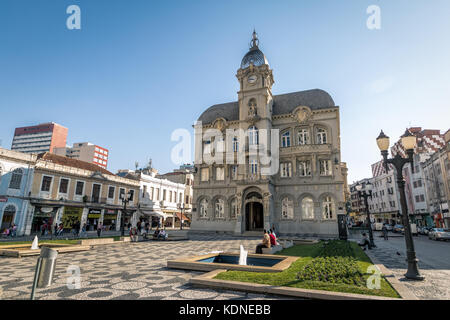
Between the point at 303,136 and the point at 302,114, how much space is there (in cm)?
281

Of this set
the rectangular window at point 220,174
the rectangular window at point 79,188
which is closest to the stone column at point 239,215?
the rectangular window at point 220,174

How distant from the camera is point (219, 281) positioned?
6973 millimetres

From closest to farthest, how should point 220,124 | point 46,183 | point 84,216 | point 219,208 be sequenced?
point 46,183
point 84,216
point 219,208
point 220,124

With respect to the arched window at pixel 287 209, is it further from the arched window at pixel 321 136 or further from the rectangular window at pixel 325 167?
the arched window at pixel 321 136

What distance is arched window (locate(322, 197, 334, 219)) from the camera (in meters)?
28.7

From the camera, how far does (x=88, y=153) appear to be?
10612 cm

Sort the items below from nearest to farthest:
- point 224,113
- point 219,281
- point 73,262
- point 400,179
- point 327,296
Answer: point 327,296 < point 219,281 < point 400,179 < point 73,262 < point 224,113

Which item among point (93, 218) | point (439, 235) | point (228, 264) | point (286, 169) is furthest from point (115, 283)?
point (439, 235)

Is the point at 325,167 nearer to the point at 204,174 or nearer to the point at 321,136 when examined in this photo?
the point at 321,136
